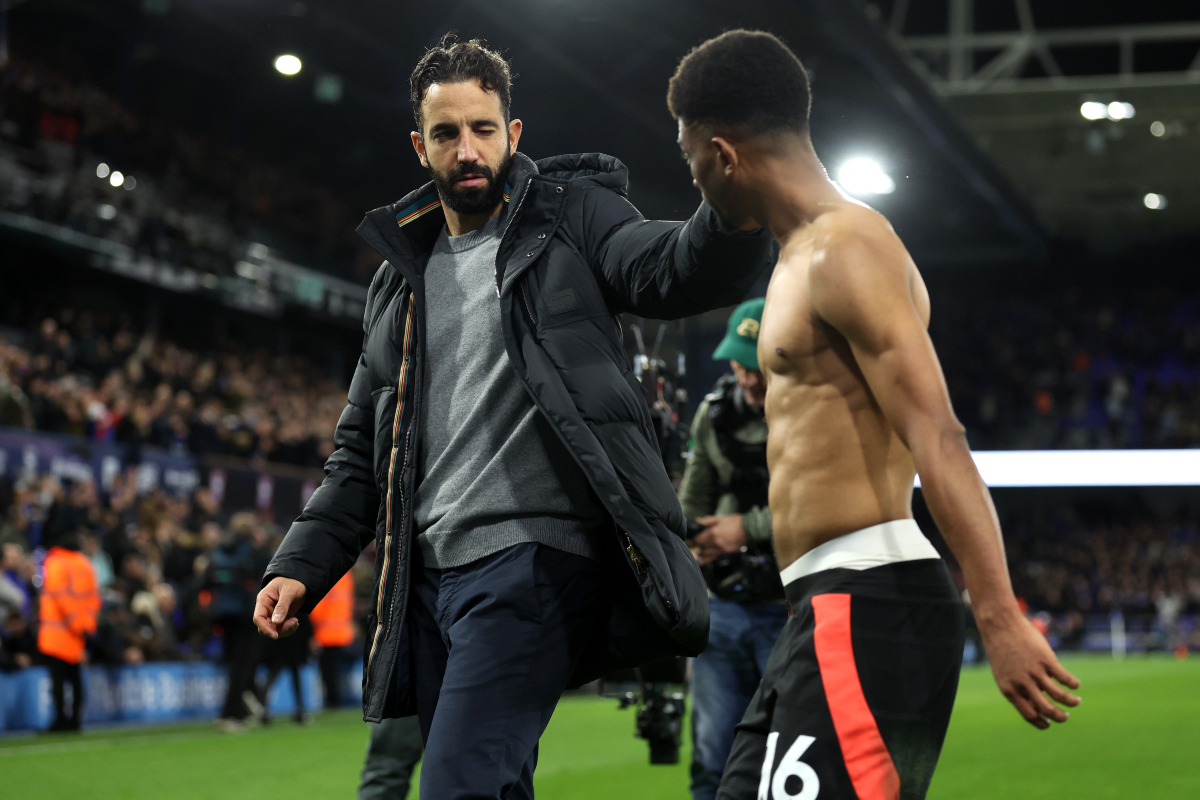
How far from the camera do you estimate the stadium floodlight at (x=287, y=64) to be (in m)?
24.6

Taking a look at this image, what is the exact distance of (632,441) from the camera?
3.02 metres

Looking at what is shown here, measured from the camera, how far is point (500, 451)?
3.12 meters

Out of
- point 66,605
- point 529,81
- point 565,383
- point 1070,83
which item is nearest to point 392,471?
point 565,383

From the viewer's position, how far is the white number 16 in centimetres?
242

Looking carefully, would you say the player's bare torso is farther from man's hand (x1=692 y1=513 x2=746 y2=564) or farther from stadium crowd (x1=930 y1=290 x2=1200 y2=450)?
stadium crowd (x1=930 y1=290 x2=1200 y2=450)

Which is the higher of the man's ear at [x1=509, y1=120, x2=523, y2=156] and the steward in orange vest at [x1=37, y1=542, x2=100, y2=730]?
the man's ear at [x1=509, y1=120, x2=523, y2=156]

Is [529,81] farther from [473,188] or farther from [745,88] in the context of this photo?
[745,88]

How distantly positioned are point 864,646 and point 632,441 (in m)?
0.79

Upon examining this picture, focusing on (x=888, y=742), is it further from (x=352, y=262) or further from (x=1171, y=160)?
(x=1171, y=160)

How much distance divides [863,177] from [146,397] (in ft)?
37.1

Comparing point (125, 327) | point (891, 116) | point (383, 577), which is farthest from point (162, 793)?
point (891, 116)

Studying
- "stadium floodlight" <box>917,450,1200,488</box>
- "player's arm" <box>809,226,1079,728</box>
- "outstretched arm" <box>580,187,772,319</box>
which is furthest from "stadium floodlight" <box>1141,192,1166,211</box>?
"player's arm" <box>809,226,1079,728</box>

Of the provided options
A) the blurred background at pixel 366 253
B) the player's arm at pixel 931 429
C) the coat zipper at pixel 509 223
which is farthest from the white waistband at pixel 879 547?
the blurred background at pixel 366 253

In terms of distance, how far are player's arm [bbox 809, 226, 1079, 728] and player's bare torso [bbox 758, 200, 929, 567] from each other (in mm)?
46
